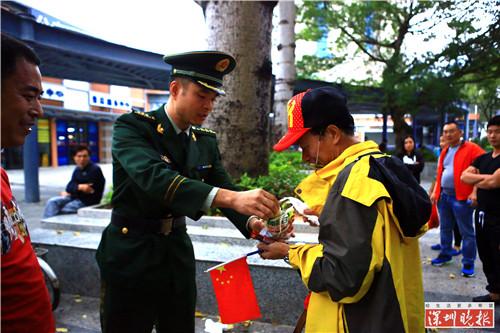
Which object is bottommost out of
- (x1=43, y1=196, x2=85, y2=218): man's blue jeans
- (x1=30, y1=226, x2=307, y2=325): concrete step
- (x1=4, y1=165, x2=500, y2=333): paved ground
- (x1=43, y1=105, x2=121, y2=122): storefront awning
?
(x1=4, y1=165, x2=500, y2=333): paved ground

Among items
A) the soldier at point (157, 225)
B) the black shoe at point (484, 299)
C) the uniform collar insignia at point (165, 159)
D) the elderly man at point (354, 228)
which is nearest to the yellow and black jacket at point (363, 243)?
the elderly man at point (354, 228)

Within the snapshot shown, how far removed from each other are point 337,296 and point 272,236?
0.50 meters

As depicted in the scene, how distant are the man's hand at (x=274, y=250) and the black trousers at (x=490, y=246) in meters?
→ 3.13

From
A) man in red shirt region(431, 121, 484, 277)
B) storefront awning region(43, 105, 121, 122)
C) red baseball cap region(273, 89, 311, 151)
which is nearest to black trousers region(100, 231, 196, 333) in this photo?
red baseball cap region(273, 89, 311, 151)

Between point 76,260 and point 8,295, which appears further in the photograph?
point 76,260

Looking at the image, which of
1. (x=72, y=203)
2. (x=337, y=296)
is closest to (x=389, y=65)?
(x=72, y=203)

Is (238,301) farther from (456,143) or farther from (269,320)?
(456,143)

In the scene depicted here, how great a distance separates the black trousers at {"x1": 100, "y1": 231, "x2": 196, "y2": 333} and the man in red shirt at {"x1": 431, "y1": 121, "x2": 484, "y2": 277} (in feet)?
11.6

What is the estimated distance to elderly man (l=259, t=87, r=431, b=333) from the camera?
1408 mm

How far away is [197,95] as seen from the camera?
2.17 meters

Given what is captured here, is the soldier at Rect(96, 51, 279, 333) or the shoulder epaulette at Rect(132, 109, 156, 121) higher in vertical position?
the shoulder epaulette at Rect(132, 109, 156, 121)

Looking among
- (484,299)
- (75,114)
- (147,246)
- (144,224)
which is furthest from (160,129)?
(75,114)

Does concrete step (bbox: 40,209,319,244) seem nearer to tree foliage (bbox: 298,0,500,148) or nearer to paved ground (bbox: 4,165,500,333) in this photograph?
paved ground (bbox: 4,165,500,333)

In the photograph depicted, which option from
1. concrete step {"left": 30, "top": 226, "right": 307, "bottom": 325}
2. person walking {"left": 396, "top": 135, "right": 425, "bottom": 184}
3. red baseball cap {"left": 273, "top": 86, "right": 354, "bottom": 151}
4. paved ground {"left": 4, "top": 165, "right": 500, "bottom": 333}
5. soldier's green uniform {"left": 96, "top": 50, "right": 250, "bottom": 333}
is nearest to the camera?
red baseball cap {"left": 273, "top": 86, "right": 354, "bottom": 151}
